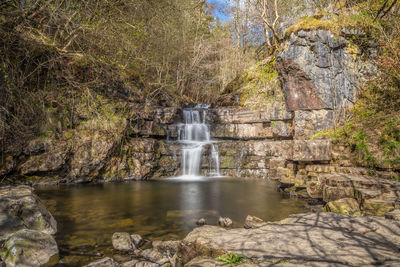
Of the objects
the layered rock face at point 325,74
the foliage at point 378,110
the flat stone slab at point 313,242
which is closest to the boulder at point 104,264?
the flat stone slab at point 313,242

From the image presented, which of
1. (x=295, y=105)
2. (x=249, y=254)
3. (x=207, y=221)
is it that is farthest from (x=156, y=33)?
(x=249, y=254)

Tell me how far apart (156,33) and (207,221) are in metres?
11.4

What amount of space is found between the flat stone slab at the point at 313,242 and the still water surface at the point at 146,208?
1.88 meters

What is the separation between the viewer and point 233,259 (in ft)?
6.26

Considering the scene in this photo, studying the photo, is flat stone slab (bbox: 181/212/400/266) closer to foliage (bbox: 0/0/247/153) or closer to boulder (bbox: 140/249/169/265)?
boulder (bbox: 140/249/169/265)

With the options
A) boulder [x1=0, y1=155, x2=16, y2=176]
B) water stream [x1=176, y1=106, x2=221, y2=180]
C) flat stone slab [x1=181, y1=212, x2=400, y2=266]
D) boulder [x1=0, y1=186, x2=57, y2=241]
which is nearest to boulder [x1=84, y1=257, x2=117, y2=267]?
flat stone slab [x1=181, y1=212, x2=400, y2=266]

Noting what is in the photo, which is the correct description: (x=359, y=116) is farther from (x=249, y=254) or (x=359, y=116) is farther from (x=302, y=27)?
(x=249, y=254)

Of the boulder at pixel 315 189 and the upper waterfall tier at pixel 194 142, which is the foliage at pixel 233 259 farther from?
the upper waterfall tier at pixel 194 142

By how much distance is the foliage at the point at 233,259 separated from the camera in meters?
1.87

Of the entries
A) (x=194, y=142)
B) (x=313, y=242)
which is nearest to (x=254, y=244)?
(x=313, y=242)

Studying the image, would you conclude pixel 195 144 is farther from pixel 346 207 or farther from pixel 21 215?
pixel 21 215

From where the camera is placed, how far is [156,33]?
13078 mm

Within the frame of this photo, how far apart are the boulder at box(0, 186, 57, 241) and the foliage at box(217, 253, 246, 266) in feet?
10.6

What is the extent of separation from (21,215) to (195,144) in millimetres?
7916
